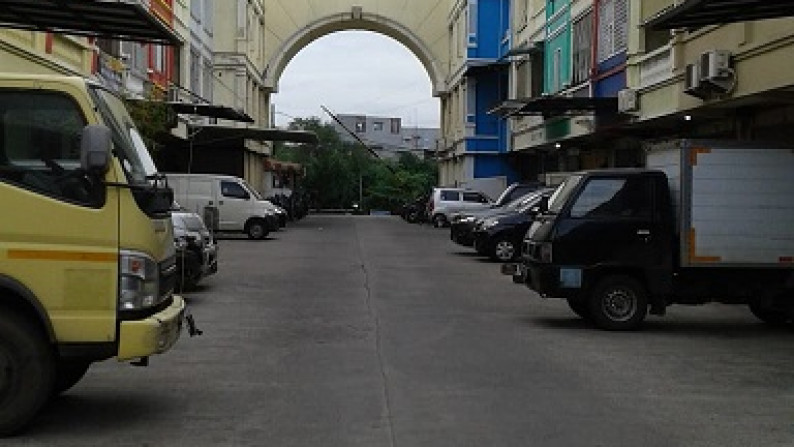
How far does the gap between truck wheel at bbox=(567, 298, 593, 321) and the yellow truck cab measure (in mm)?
7220

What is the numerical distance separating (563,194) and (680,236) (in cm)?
163

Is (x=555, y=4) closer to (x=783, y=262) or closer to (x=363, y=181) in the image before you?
(x=783, y=262)

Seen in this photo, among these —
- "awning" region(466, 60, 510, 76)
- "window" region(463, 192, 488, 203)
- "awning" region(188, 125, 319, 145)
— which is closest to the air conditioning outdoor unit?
"window" region(463, 192, 488, 203)

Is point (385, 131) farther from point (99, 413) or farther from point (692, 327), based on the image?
point (99, 413)

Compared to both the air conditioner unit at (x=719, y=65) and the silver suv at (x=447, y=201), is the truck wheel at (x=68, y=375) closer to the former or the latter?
the air conditioner unit at (x=719, y=65)

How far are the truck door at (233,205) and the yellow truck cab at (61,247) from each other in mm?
23765

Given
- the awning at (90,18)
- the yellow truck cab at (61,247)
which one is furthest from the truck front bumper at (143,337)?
the awning at (90,18)

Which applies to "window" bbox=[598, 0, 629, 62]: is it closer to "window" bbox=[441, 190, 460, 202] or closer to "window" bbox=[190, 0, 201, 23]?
"window" bbox=[441, 190, 460, 202]

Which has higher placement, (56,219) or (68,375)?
(56,219)

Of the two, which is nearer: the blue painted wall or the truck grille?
the truck grille

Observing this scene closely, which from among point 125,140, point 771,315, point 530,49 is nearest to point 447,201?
point 530,49

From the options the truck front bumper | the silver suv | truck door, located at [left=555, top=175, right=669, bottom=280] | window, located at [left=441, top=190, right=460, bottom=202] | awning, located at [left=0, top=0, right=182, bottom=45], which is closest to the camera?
the truck front bumper

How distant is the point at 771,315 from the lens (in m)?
14.1

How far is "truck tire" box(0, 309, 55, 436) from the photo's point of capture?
7.14 meters
